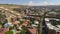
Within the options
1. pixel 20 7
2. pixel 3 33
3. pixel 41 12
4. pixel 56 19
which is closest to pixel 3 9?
pixel 20 7

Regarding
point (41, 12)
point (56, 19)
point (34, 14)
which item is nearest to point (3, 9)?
point (34, 14)

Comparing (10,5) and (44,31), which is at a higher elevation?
(10,5)

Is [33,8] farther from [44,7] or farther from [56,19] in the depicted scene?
[56,19]

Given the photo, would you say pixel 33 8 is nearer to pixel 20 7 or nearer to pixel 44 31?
pixel 20 7

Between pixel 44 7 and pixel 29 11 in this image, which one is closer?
pixel 44 7

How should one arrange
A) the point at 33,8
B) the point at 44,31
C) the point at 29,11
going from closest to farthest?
1. the point at 44,31
2. the point at 33,8
3. the point at 29,11

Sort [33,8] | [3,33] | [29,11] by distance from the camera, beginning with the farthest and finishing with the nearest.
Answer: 1. [29,11]
2. [33,8]
3. [3,33]

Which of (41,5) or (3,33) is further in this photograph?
(41,5)

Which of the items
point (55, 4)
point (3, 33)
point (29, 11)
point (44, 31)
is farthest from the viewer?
point (29, 11)

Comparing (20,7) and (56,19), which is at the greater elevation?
(20,7)
